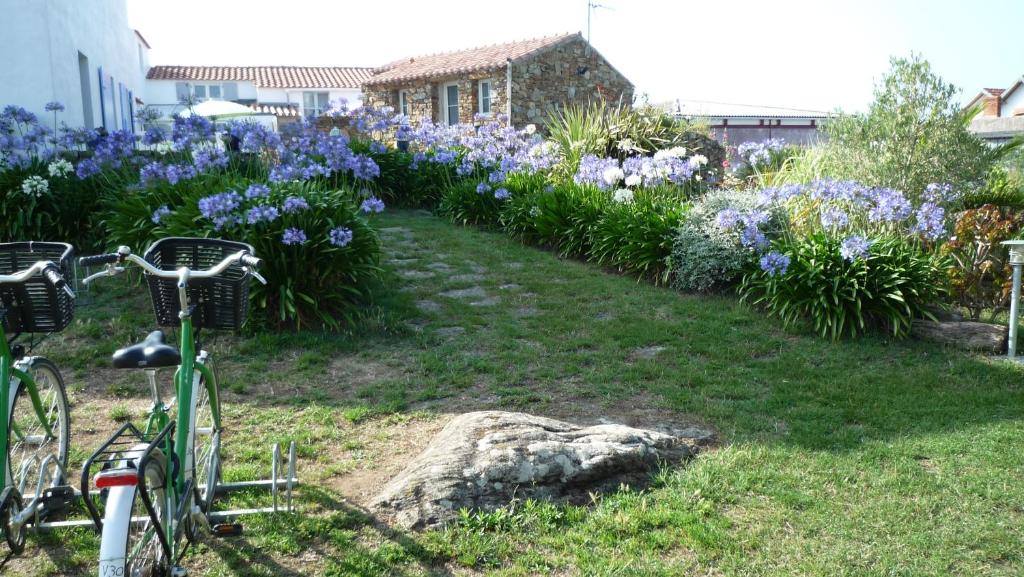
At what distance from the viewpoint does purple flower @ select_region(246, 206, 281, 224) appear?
575 cm

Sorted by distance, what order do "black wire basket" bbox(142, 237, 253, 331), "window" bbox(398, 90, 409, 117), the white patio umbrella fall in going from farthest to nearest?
1. "window" bbox(398, 90, 409, 117)
2. the white patio umbrella
3. "black wire basket" bbox(142, 237, 253, 331)

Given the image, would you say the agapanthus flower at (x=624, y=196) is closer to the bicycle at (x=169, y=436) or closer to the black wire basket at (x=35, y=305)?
the bicycle at (x=169, y=436)

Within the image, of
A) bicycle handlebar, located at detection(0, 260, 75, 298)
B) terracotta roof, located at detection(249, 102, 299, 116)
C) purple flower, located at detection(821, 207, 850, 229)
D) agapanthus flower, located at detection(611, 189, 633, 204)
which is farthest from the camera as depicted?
terracotta roof, located at detection(249, 102, 299, 116)

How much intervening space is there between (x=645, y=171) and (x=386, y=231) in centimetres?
351

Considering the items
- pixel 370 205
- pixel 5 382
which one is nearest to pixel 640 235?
pixel 370 205

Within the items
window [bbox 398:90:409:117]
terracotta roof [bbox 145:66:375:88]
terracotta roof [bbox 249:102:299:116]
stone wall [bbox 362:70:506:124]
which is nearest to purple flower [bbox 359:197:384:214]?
stone wall [bbox 362:70:506:124]

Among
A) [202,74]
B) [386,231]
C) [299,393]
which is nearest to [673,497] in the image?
[299,393]

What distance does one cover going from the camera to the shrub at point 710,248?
292 inches

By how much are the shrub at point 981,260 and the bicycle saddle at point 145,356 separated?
6.39m

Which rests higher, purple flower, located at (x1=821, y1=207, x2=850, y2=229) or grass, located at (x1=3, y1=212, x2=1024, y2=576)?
purple flower, located at (x1=821, y1=207, x2=850, y2=229)

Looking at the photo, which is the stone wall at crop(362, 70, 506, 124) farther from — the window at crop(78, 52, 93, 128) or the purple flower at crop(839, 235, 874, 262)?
the purple flower at crop(839, 235, 874, 262)

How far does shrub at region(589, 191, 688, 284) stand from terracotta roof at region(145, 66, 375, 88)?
111 feet

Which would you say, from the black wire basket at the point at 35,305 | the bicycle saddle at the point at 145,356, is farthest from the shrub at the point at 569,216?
the bicycle saddle at the point at 145,356

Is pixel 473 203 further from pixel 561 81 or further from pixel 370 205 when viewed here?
pixel 561 81
